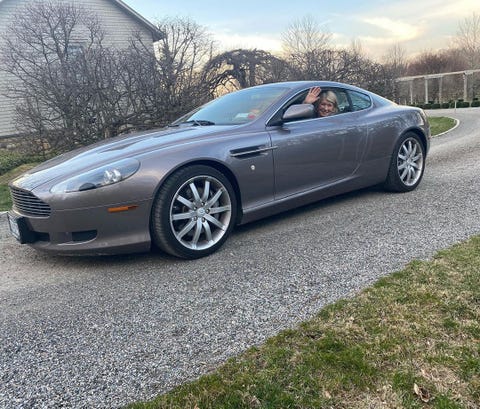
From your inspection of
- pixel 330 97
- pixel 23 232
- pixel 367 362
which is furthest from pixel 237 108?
pixel 367 362

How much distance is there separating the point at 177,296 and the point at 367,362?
135 centimetres

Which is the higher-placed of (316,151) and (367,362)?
(316,151)

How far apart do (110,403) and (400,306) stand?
165 centimetres

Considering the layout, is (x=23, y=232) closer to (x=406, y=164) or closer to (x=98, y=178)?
(x=98, y=178)

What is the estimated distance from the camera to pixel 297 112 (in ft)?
13.3

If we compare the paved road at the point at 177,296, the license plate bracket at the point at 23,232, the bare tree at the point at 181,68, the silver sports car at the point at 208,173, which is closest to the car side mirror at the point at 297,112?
the silver sports car at the point at 208,173

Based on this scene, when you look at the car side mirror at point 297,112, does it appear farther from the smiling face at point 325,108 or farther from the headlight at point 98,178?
the headlight at point 98,178

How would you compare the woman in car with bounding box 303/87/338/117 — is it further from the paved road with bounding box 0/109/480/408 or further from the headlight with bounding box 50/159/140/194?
the headlight with bounding box 50/159/140/194

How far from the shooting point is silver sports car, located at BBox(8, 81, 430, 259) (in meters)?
3.25

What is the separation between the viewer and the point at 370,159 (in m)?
4.84

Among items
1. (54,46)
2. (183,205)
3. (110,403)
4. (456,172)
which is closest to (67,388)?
(110,403)

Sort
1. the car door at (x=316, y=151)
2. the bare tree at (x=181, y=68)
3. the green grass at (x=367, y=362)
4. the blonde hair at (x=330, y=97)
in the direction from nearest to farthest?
the green grass at (x=367, y=362) → the car door at (x=316, y=151) → the blonde hair at (x=330, y=97) → the bare tree at (x=181, y=68)

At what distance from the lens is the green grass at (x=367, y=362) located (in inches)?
71.2

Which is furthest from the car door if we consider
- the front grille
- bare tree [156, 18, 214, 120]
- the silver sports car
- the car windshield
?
bare tree [156, 18, 214, 120]
